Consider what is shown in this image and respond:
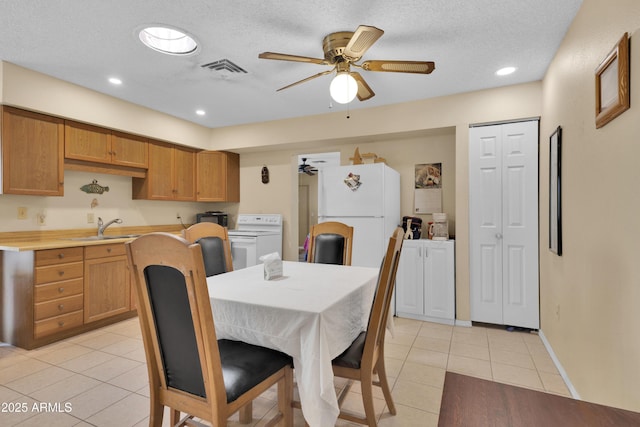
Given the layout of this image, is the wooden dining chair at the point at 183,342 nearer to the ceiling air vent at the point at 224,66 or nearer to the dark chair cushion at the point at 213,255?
the dark chair cushion at the point at 213,255

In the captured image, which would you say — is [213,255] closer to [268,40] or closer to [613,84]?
[268,40]

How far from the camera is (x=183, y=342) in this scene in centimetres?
125

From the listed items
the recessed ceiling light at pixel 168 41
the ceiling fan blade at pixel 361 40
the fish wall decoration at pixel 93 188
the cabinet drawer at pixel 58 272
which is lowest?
the cabinet drawer at pixel 58 272

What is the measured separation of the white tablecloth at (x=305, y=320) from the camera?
136 centimetres

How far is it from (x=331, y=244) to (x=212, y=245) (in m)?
0.99

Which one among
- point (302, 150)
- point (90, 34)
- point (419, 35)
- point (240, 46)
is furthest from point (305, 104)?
point (90, 34)

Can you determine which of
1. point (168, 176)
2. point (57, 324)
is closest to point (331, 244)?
point (57, 324)

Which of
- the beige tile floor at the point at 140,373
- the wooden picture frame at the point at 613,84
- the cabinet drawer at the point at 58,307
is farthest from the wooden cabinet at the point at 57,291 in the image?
the wooden picture frame at the point at 613,84

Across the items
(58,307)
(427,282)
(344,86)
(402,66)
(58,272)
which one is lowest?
(58,307)

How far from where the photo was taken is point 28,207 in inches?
128

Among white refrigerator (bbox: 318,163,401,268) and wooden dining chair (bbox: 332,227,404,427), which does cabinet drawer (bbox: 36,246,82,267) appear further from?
wooden dining chair (bbox: 332,227,404,427)

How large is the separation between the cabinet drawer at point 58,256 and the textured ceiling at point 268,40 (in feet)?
5.35

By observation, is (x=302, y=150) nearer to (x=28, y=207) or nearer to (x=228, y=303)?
(x=28, y=207)

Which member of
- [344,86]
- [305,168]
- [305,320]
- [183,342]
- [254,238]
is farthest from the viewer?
[305,168]
